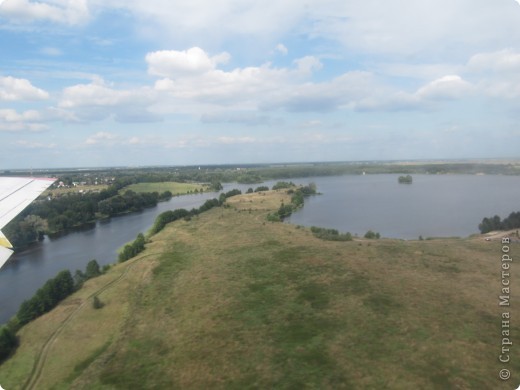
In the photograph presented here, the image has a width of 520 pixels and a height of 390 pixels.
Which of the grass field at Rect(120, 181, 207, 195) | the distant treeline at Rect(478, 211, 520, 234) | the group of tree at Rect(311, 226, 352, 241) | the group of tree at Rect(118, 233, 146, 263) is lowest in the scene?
the group of tree at Rect(118, 233, 146, 263)

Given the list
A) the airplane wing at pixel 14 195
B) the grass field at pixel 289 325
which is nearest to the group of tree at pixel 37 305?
the grass field at pixel 289 325

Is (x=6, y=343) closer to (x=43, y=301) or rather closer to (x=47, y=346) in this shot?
(x=47, y=346)

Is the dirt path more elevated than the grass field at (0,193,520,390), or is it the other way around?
the grass field at (0,193,520,390)

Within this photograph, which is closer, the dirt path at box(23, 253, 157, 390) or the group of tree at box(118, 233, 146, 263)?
the dirt path at box(23, 253, 157, 390)

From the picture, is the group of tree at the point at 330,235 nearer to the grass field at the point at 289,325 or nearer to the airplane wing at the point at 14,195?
the grass field at the point at 289,325

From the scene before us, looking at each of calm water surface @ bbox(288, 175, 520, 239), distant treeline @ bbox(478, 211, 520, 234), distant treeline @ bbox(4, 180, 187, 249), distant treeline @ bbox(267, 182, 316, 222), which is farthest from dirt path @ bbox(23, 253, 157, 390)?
distant treeline @ bbox(478, 211, 520, 234)

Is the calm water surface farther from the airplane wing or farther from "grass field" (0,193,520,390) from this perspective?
the airplane wing

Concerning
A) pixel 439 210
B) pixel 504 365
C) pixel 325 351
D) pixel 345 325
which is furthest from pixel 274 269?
pixel 439 210
